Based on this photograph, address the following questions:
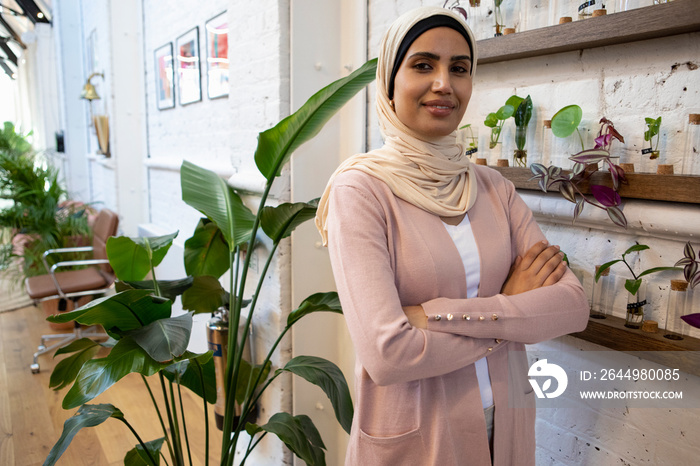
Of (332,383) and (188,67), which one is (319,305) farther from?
(188,67)

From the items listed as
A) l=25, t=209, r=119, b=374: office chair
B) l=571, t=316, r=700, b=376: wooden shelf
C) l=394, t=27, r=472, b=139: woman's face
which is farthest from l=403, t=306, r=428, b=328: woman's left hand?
l=25, t=209, r=119, b=374: office chair

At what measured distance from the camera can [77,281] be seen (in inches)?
A: 175

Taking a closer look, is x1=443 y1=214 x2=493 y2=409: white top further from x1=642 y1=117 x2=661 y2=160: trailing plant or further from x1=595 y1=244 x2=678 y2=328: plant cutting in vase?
x1=642 y1=117 x2=661 y2=160: trailing plant

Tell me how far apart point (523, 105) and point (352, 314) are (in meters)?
0.83

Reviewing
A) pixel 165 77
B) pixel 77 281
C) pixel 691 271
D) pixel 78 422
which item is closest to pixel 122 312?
pixel 78 422

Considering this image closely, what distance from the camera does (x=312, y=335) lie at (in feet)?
8.01

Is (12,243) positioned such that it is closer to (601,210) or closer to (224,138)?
(224,138)

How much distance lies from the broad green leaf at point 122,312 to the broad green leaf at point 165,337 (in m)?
0.06

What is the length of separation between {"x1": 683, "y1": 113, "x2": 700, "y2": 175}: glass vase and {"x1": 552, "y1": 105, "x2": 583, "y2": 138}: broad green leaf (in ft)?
0.81

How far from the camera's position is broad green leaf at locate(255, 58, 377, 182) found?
1.63 meters

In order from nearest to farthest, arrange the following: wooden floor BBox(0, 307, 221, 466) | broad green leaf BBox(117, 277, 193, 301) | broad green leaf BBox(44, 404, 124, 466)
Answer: broad green leaf BBox(44, 404, 124, 466) → broad green leaf BBox(117, 277, 193, 301) → wooden floor BBox(0, 307, 221, 466)

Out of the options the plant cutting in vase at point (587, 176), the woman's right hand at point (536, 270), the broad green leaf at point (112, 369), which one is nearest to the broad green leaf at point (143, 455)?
the broad green leaf at point (112, 369)

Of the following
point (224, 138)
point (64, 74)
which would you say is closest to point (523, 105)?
point (224, 138)

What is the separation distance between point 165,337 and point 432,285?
28.7 inches
